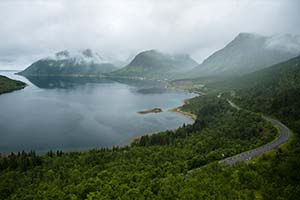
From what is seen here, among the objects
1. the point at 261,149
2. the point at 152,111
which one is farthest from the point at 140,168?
the point at 152,111

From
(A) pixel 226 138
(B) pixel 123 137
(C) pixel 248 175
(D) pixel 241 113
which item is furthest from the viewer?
(D) pixel 241 113

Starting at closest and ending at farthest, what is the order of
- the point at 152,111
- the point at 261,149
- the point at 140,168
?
the point at 140,168, the point at 261,149, the point at 152,111

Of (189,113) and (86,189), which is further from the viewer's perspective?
(189,113)

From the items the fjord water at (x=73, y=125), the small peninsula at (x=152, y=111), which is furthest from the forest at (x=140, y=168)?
the small peninsula at (x=152, y=111)

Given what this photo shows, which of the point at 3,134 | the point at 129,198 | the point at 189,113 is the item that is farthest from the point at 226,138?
the point at 3,134

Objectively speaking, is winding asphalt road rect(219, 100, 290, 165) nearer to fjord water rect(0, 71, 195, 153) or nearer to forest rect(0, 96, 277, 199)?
forest rect(0, 96, 277, 199)

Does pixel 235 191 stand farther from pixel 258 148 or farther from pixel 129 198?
pixel 258 148

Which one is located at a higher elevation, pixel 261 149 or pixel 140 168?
pixel 261 149

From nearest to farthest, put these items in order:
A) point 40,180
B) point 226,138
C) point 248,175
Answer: point 248,175
point 40,180
point 226,138

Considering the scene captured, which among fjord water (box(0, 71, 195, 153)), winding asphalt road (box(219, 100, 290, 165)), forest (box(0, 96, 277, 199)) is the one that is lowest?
fjord water (box(0, 71, 195, 153))

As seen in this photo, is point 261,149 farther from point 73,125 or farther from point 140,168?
point 73,125

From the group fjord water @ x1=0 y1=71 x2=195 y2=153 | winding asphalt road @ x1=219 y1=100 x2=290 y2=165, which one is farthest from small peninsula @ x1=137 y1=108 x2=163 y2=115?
winding asphalt road @ x1=219 y1=100 x2=290 y2=165
